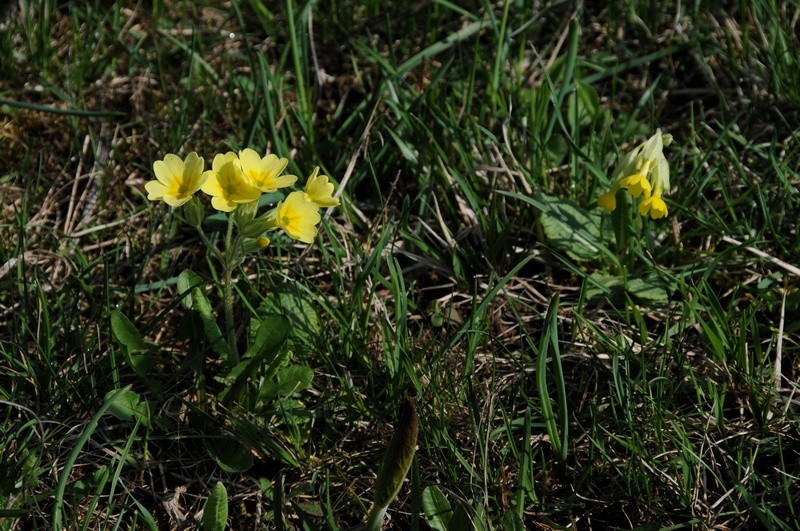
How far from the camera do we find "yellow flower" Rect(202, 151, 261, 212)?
6.11ft

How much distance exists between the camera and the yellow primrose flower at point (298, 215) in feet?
6.36

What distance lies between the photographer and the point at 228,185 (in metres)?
1.90

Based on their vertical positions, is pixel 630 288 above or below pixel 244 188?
below

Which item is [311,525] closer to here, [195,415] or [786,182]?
[195,415]

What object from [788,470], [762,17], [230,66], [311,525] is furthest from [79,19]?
[788,470]

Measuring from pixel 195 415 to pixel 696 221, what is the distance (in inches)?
64.8

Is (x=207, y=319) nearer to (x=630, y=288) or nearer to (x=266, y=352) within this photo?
(x=266, y=352)

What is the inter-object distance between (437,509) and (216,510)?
513mm

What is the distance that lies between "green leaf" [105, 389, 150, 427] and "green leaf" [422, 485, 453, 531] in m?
0.71

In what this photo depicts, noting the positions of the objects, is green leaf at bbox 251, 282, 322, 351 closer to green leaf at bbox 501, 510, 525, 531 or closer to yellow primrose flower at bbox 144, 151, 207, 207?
yellow primrose flower at bbox 144, 151, 207, 207

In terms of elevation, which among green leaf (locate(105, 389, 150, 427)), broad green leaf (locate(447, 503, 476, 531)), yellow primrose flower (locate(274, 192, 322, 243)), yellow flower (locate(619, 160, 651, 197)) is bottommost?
broad green leaf (locate(447, 503, 476, 531))

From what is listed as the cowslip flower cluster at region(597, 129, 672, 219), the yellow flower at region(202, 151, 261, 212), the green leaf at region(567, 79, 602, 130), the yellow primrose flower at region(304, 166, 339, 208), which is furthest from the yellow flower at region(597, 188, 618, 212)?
the yellow flower at region(202, 151, 261, 212)

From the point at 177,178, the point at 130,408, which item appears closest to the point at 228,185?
the point at 177,178

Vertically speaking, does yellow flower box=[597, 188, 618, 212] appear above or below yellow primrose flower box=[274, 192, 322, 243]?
below
